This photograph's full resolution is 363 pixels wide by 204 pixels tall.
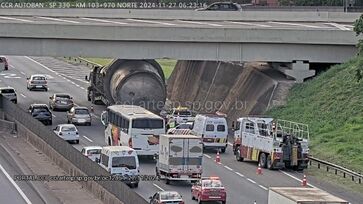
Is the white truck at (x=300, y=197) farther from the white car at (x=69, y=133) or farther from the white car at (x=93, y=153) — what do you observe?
the white car at (x=69, y=133)

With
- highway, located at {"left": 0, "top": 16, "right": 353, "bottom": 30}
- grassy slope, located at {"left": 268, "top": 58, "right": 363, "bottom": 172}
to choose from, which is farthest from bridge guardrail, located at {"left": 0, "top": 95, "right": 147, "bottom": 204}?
grassy slope, located at {"left": 268, "top": 58, "right": 363, "bottom": 172}

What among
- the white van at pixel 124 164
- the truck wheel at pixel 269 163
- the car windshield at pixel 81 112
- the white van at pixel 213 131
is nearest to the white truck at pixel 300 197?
the white van at pixel 124 164

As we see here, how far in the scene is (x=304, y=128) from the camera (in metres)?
67.2

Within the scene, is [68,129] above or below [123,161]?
below

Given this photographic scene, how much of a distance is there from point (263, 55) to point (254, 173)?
22.8 metres

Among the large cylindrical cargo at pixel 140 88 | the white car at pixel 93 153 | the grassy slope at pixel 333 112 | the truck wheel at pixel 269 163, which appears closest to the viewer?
the white car at pixel 93 153

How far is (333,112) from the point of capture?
70.4 m

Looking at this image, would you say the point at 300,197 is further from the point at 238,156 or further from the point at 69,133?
the point at 69,133

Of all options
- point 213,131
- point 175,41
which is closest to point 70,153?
point 213,131

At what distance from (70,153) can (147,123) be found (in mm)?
8133

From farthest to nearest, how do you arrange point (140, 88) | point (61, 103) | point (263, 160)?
1. point (61, 103)
2. point (140, 88)
3. point (263, 160)

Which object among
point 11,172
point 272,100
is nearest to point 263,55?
point 272,100

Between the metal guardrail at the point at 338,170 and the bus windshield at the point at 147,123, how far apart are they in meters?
8.16

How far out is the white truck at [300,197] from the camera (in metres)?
33.1
